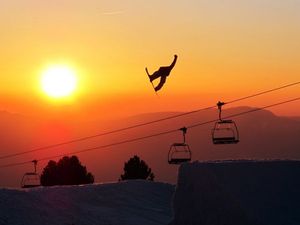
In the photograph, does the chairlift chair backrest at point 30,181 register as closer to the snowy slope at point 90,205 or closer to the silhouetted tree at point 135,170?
the snowy slope at point 90,205

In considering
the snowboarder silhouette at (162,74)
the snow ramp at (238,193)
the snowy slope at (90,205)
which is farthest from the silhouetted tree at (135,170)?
the snowboarder silhouette at (162,74)

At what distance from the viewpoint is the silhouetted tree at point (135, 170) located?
97.7 m

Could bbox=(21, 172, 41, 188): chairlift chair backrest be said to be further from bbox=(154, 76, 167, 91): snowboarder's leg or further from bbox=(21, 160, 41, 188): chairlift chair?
bbox=(154, 76, 167, 91): snowboarder's leg

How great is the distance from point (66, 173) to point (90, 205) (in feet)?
183

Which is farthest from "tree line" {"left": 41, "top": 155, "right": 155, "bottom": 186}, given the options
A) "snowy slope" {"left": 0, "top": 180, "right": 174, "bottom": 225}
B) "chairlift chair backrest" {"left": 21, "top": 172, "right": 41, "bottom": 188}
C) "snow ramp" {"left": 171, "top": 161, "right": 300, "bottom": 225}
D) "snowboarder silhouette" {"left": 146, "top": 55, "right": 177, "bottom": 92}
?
"snowboarder silhouette" {"left": 146, "top": 55, "right": 177, "bottom": 92}

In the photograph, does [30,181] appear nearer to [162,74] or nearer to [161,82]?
[162,74]

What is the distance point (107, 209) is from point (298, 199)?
1954cm

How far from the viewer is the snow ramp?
1155 inches

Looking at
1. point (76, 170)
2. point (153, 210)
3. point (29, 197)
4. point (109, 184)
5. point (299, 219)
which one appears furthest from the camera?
point (76, 170)

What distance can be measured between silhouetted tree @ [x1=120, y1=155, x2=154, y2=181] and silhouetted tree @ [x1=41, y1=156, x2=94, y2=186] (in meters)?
6.49

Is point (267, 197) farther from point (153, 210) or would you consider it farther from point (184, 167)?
point (153, 210)

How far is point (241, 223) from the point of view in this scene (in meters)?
29.7

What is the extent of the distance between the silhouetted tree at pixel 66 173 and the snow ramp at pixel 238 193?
68661 millimetres

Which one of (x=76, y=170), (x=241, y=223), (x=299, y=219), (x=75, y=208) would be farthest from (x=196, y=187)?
(x=76, y=170)
